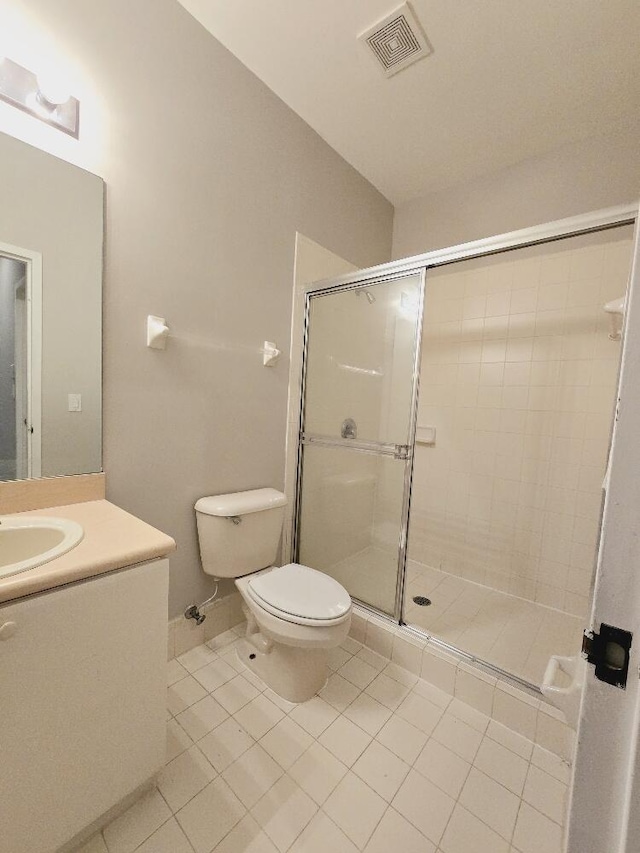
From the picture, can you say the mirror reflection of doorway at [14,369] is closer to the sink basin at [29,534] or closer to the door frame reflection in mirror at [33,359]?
the door frame reflection in mirror at [33,359]

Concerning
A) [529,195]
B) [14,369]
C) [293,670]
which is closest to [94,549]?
[14,369]

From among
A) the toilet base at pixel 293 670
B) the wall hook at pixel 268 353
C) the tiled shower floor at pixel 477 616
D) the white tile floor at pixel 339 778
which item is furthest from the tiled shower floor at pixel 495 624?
the wall hook at pixel 268 353

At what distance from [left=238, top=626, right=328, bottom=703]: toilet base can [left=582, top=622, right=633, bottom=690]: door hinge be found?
1.16 m

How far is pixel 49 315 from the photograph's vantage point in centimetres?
109

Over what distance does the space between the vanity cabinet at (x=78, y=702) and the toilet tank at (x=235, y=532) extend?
0.55 m

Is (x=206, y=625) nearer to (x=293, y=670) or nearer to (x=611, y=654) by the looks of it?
(x=293, y=670)

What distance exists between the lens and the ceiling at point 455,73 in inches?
49.6

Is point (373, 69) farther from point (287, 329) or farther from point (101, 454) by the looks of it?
point (101, 454)

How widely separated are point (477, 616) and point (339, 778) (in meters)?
1.11

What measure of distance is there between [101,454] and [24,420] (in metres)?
0.24

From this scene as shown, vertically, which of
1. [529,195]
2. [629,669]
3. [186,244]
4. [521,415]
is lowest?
[629,669]

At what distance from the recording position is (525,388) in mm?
2047

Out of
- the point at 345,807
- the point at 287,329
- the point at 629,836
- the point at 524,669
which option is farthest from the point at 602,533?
the point at 287,329

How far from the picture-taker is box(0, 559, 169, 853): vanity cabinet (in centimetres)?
69
